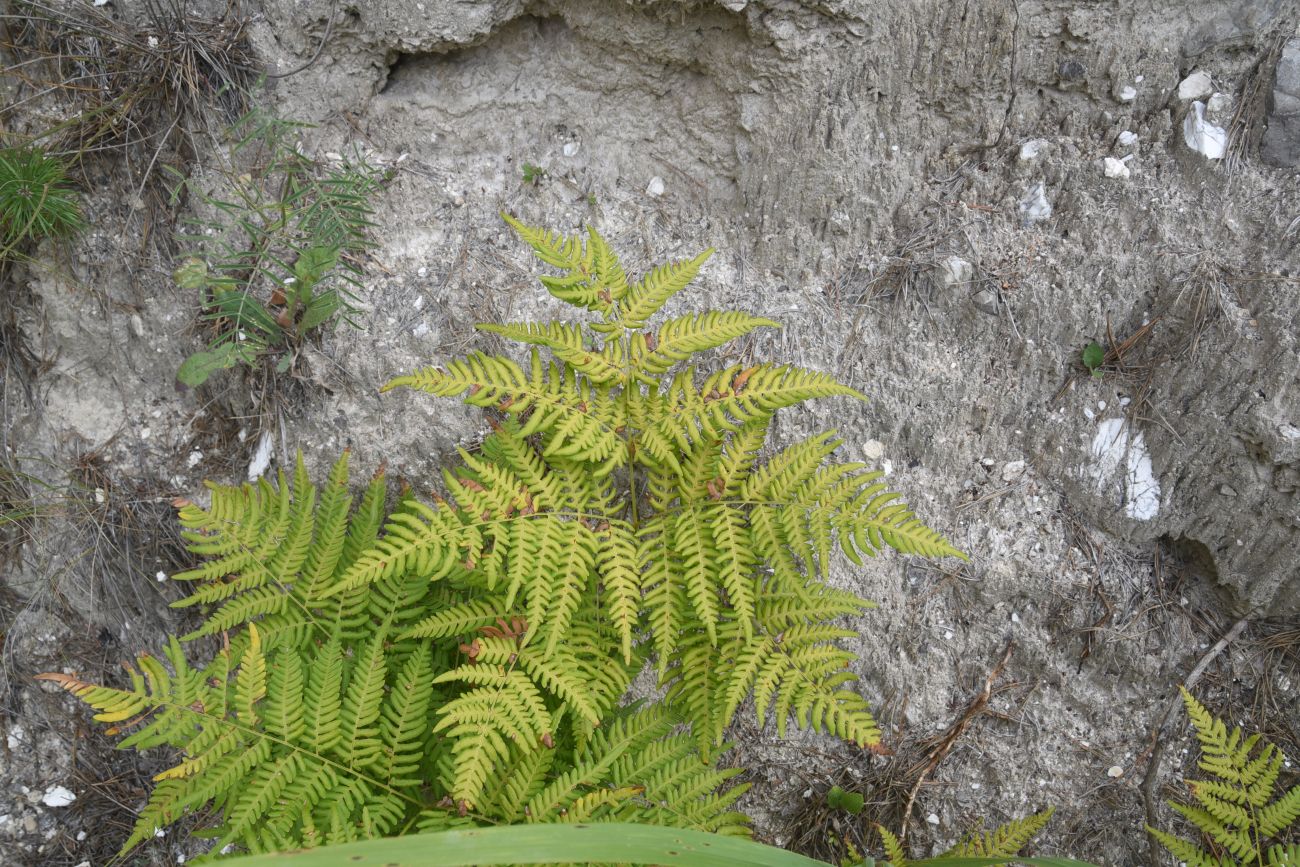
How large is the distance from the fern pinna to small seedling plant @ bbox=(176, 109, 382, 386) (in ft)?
2.41

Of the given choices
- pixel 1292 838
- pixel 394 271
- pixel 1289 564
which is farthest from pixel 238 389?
pixel 1292 838

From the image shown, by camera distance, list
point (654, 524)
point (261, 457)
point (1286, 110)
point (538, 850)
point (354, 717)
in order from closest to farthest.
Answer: point (538, 850) < point (354, 717) < point (654, 524) < point (1286, 110) < point (261, 457)

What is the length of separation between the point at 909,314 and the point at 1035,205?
0.58 meters

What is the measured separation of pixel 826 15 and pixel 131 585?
347 centimetres

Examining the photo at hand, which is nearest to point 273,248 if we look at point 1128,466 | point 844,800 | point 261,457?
point 261,457

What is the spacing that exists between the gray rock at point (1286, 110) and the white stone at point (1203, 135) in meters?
0.14

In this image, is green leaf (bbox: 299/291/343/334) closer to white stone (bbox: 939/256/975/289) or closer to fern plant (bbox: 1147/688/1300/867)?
white stone (bbox: 939/256/975/289)

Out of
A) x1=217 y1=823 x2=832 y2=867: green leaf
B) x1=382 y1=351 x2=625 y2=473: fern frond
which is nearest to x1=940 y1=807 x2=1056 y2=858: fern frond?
x1=217 y1=823 x2=832 y2=867: green leaf

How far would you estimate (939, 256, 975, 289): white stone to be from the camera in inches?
122

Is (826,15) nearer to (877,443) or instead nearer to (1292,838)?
(877,443)

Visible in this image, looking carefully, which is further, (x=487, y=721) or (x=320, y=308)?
(x=320, y=308)

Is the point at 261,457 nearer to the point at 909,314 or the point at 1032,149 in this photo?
the point at 909,314

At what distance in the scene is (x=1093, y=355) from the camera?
119 inches

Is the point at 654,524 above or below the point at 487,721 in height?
above
